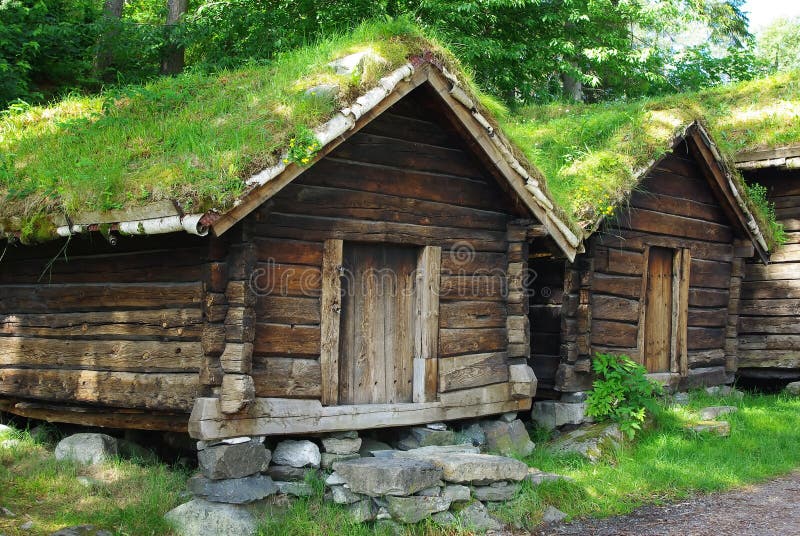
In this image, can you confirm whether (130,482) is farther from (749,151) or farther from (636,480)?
(749,151)

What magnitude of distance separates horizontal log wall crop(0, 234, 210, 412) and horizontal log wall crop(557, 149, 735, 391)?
482 centimetres

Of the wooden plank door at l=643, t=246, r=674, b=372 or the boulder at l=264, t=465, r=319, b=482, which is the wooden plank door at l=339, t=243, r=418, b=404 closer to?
the boulder at l=264, t=465, r=319, b=482

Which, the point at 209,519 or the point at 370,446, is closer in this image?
the point at 209,519

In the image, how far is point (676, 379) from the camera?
1136 cm

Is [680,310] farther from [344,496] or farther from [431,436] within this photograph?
[344,496]

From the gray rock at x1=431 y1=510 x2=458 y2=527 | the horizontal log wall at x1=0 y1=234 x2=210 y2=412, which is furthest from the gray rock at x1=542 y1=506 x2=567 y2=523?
the horizontal log wall at x1=0 y1=234 x2=210 y2=412

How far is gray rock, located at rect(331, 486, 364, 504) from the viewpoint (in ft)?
22.2

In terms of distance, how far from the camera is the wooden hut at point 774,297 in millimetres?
12734

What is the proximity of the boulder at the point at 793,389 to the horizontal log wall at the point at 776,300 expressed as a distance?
0.93 ft

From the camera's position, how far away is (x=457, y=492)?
22.3 ft

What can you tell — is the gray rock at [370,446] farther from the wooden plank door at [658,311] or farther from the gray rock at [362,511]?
the wooden plank door at [658,311]

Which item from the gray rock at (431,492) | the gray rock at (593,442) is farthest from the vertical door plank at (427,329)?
the gray rock at (593,442)

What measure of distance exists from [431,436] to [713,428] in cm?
354

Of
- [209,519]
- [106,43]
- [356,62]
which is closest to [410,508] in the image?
[209,519]
